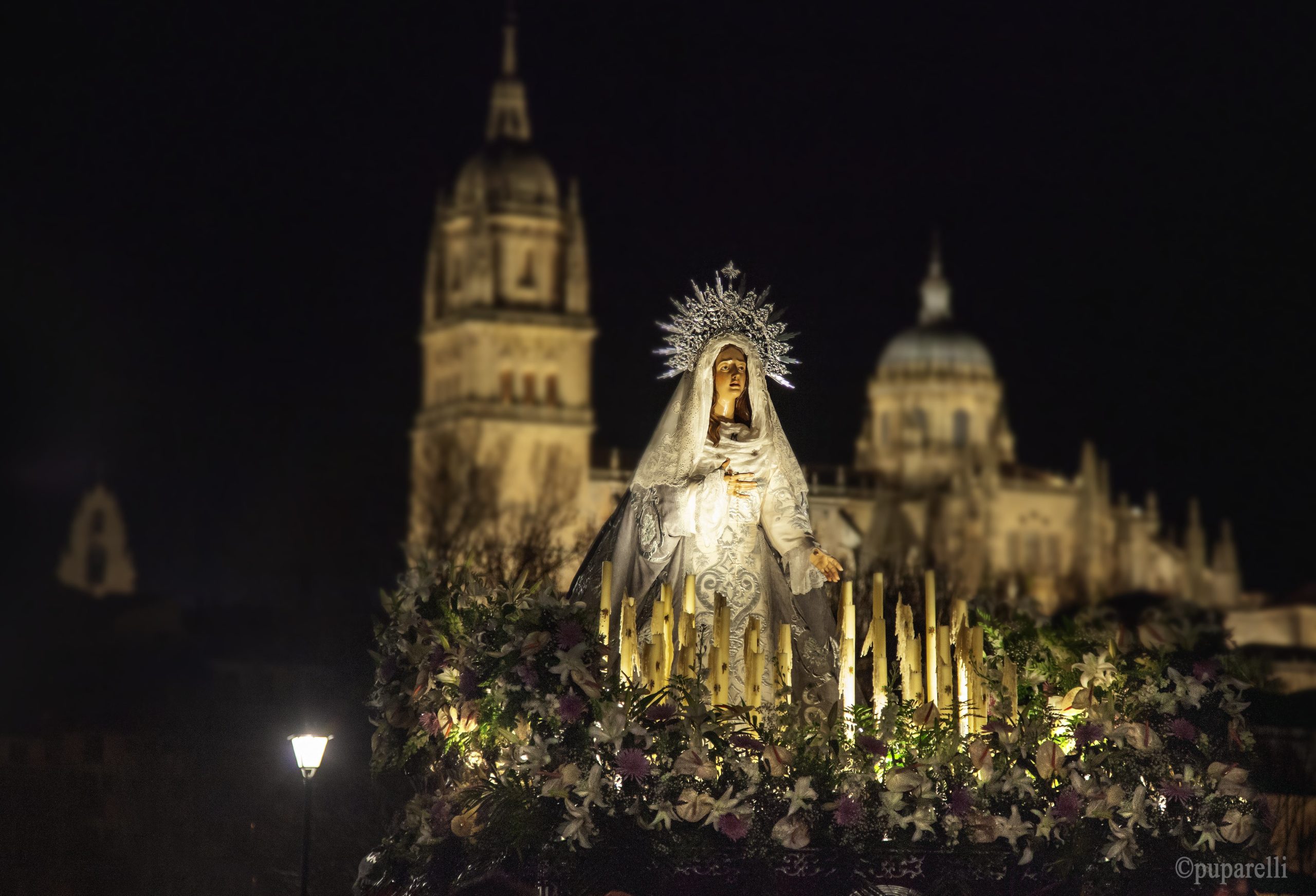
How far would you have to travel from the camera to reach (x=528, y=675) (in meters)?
14.1

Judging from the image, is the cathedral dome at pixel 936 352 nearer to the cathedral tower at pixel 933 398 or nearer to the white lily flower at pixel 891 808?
the cathedral tower at pixel 933 398

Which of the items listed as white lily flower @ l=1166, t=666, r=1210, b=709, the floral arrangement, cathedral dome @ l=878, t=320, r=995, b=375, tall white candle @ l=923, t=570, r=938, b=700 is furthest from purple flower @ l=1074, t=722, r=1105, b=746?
cathedral dome @ l=878, t=320, r=995, b=375

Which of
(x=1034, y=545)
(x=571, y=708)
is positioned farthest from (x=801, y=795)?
(x=1034, y=545)

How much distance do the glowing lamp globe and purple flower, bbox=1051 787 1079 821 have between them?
5.03m

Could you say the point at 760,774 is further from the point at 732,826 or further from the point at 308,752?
the point at 308,752

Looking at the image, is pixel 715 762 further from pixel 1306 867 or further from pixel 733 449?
pixel 1306 867

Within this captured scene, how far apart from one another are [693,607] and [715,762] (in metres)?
1.15

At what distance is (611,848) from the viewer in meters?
13.7

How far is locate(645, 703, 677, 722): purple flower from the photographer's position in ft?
45.4

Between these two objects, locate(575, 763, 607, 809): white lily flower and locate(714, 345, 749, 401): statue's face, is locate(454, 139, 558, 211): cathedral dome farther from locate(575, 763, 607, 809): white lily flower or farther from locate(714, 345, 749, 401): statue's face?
locate(575, 763, 607, 809): white lily flower

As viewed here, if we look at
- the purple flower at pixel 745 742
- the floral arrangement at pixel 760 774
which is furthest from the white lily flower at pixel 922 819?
the purple flower at pixel 745 742

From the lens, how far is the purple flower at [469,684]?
569 inches

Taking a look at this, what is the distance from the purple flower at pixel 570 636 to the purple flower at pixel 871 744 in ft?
5.12

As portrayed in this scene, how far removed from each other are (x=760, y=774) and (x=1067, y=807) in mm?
1638
